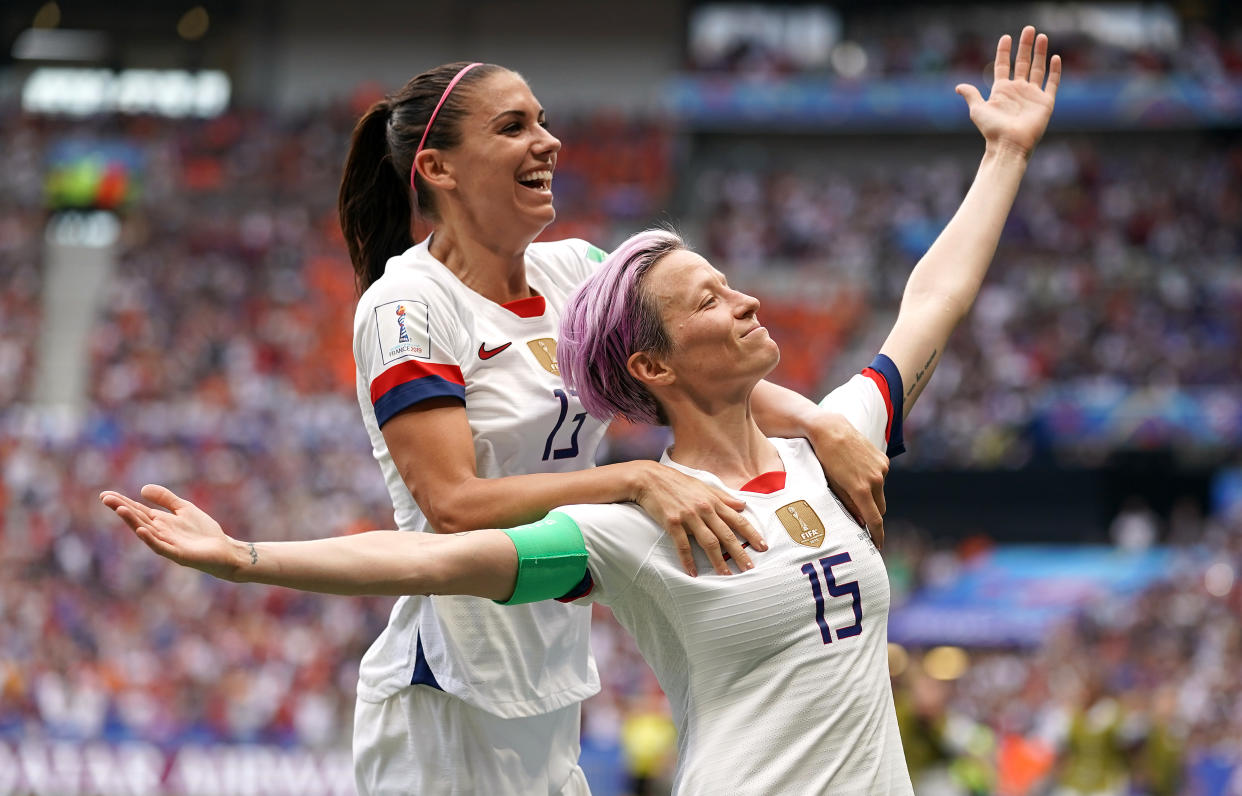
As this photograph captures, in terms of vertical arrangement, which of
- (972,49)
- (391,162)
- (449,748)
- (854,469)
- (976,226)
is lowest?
→ (449,748)

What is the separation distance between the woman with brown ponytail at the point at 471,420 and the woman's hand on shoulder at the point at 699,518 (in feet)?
1.14

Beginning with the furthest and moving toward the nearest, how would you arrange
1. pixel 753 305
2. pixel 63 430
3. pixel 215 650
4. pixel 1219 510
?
pixel 63 430, pixel 1219 510, pixel 215 650, pixel 753 305

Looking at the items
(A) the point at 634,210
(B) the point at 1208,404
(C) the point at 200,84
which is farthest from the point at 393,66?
(B) the point at 1208,404

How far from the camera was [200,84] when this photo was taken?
103 feet

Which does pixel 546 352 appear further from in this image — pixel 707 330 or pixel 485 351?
pixel 707 330

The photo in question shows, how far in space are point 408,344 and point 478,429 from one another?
0.83 feet

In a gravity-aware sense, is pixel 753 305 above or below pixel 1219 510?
above

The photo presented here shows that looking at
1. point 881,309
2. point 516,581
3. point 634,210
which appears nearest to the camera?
point 516,581

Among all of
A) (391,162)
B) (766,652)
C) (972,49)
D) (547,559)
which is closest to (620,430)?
(972,49)

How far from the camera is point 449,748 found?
3375mm

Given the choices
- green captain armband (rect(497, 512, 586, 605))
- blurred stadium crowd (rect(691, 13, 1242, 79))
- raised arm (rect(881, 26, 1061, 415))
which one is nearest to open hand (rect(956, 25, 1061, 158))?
raised arm (rect(881, 26, 1061, 415))

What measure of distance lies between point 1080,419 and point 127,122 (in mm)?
19643

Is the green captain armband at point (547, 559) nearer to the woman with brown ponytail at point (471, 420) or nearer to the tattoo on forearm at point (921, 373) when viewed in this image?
the woman with brown ponytail at point (471, 420)

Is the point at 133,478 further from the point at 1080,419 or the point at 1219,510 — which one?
the point at 1219,510
